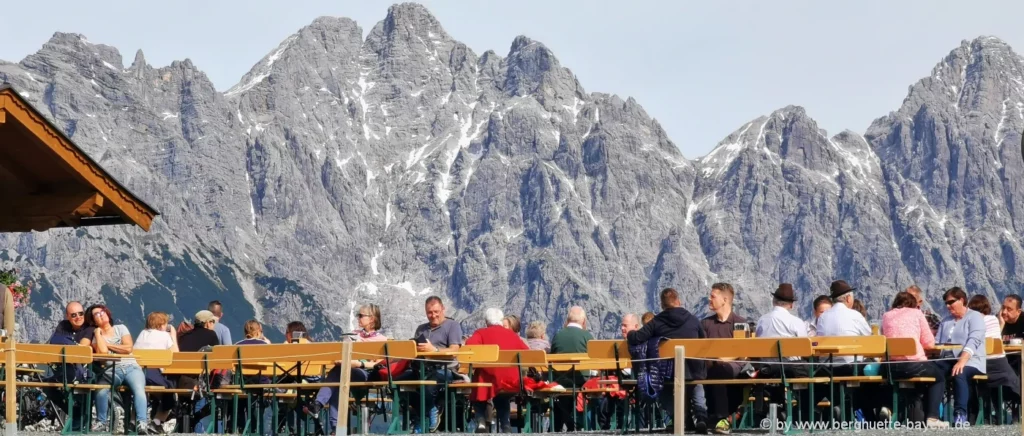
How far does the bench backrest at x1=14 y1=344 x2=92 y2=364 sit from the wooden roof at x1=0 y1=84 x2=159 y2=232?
4.44 ft

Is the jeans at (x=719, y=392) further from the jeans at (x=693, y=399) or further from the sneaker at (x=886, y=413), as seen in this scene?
the sneaker at (x=886, y=413)

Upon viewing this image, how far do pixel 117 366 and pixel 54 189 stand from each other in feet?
8.18

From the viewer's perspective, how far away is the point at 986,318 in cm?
1655

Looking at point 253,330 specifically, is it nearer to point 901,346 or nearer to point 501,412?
point 501,412

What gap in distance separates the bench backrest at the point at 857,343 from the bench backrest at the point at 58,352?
24.5ft

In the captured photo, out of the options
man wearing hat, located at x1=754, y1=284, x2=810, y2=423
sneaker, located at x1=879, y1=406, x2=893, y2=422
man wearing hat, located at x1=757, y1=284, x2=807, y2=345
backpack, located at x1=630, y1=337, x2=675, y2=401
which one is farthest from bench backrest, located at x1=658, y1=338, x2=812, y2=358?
sneaker, located at x1=879, y1=406, x2=893, y2=422

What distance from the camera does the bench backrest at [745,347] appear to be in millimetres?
13680

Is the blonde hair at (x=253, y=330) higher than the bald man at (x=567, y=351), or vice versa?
the blonde hair at (x=253, y=330)

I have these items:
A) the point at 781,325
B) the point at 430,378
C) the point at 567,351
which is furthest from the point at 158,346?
the point at 781,325

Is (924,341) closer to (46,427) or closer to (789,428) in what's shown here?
(789,428)

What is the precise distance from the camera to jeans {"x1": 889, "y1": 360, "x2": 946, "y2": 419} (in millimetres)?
14914

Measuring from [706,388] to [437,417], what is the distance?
4.05 meters

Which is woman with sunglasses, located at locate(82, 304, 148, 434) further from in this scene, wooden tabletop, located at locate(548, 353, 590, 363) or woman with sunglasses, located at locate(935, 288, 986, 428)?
woman with sunglasses, located at locate(935, 288, 986, 428)

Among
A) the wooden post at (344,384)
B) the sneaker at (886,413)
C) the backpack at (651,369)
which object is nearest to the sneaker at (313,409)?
the wooden post at (344,384)
